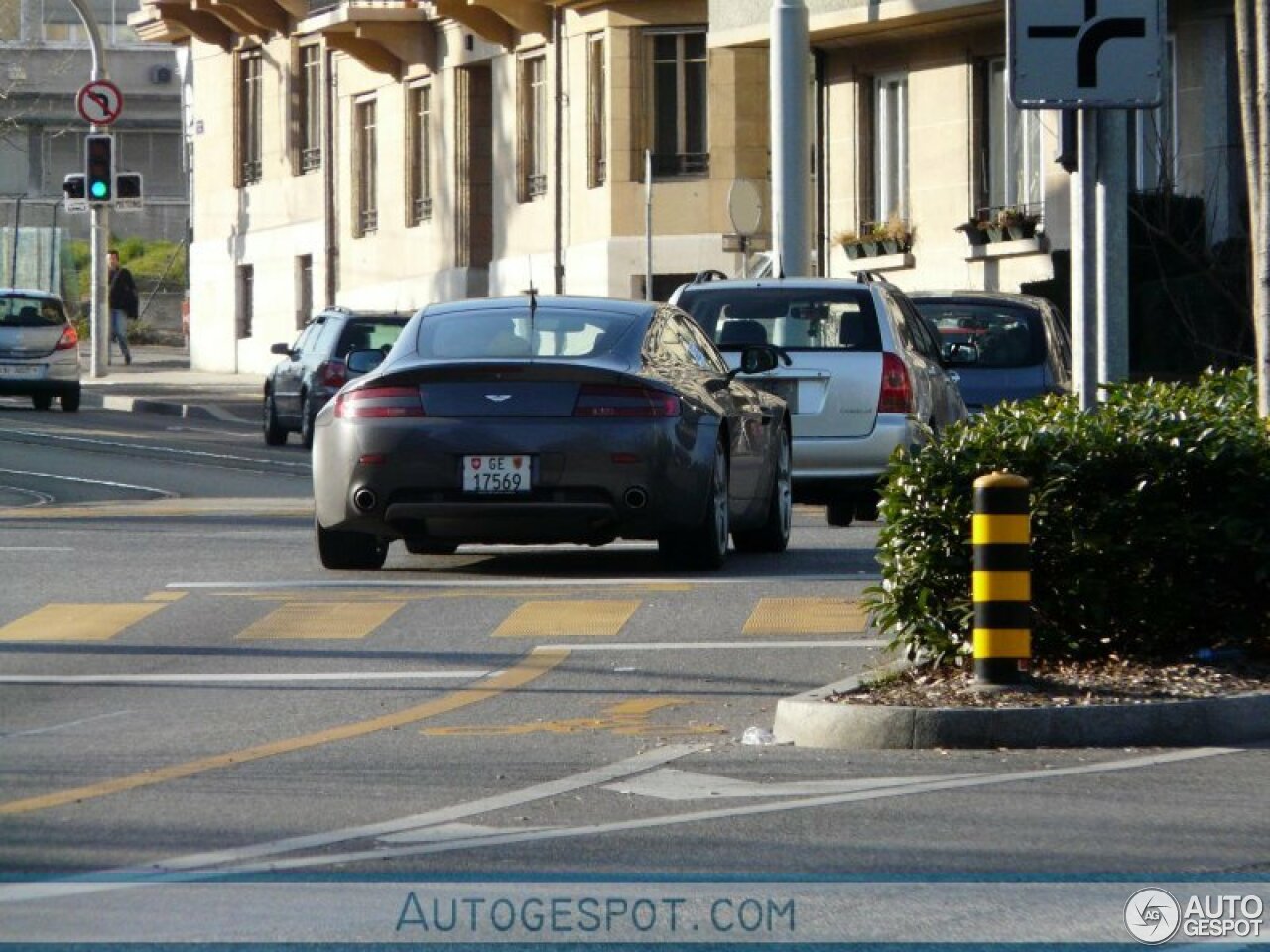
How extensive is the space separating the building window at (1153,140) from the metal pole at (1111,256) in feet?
62.4

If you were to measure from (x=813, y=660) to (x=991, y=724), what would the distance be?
2267 mm

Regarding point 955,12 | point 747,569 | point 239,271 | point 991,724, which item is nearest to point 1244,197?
point 955,12

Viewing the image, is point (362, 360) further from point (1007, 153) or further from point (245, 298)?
point (245, 298)

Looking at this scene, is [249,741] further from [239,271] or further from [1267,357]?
[239,271]

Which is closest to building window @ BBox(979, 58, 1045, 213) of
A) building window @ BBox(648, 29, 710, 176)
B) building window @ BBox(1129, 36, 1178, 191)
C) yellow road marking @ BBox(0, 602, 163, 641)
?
building window @ BBox(1129, 36, 1178, 191)

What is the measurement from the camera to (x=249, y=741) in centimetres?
944

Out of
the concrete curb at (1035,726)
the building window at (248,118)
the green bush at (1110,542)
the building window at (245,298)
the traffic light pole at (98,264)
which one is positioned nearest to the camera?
the concrete curb at (1035,726)

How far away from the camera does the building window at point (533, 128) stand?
43469 millimetres

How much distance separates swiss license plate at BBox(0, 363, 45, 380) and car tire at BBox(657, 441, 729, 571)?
75.7 ft

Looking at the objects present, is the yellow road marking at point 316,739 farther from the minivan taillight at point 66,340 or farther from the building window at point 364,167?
the building window at point 364,167

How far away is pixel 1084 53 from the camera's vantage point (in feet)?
36.6

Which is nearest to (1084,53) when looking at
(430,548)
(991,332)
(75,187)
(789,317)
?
(430,548)

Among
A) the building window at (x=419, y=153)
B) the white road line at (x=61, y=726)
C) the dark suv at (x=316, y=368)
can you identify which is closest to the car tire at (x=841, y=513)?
the white road line at (x=61, y=726)

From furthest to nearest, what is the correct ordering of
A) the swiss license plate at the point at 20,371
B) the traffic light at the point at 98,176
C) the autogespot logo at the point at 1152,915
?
the traffic light at the point at 98,176 < the swiss license plate at the point at 20,371 < the autogespot logo at the point at 1152,915
